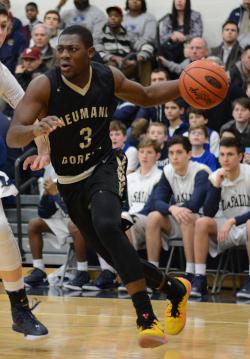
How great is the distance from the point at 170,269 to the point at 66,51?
5.05 metres

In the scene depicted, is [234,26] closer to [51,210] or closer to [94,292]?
[51,210]

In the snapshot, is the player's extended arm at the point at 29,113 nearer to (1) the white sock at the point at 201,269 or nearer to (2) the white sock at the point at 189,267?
(1) the white sock at the point at 201,269

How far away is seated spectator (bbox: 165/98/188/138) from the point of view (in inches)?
448

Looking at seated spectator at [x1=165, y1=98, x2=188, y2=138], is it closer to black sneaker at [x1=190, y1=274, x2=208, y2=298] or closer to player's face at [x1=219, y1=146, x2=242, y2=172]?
player's face at [x1=219, y1=146, x2=242, y2=172]

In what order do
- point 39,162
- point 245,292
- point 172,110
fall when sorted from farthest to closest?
1. point 172,110
2. point 245,292
3. point 39,162

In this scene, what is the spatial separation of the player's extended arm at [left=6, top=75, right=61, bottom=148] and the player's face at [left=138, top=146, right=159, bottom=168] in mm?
4674

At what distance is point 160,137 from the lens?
1100cm

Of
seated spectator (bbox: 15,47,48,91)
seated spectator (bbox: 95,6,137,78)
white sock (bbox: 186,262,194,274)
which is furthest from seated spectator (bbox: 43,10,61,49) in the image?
white sock (bbox: 186,262,194,274)

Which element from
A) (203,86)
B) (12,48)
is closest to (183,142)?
(203,86)

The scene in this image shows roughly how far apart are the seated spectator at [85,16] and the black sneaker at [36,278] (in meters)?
4.99

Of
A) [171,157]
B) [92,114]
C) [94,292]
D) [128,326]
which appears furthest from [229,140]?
[92,114]

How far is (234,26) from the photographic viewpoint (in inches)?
497

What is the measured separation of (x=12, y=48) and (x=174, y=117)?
4.19 metres

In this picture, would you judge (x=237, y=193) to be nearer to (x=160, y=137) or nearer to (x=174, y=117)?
(x=160, y=137)
